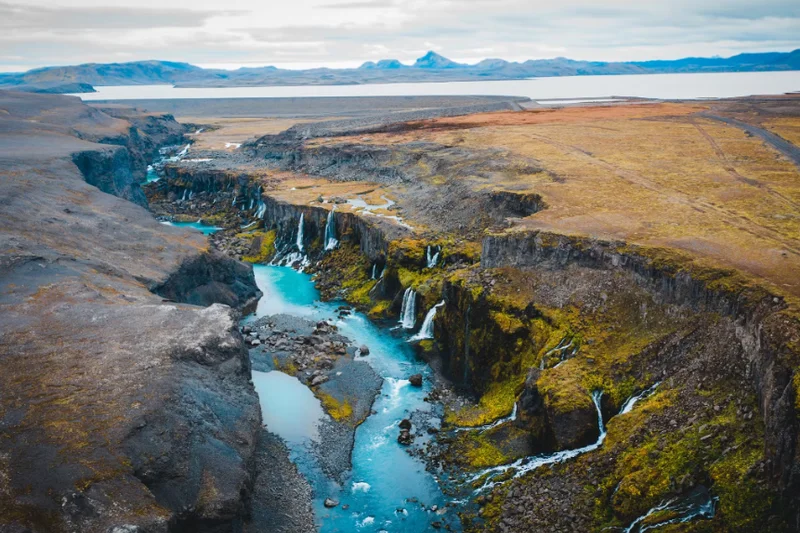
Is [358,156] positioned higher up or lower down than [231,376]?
higher up

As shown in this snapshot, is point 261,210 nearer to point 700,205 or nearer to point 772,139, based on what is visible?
point 700,205

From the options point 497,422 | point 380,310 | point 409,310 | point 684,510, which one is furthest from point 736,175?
point 684,510

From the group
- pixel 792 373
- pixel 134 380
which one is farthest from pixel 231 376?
pixel 792 373

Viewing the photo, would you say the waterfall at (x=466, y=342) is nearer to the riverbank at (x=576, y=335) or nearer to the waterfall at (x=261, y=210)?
the riverbank at (x=576, y=335)

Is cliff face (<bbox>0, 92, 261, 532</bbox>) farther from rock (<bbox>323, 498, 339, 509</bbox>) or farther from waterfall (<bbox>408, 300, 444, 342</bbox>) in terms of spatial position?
waterfall (<bbox>408, 300, 444, 342</bbox>)

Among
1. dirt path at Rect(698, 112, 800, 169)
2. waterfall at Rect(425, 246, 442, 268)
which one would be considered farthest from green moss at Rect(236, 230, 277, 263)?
dirt path at Rect(698, 112, 800, 169)

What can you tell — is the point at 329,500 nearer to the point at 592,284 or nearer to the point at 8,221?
the point at 592,284
